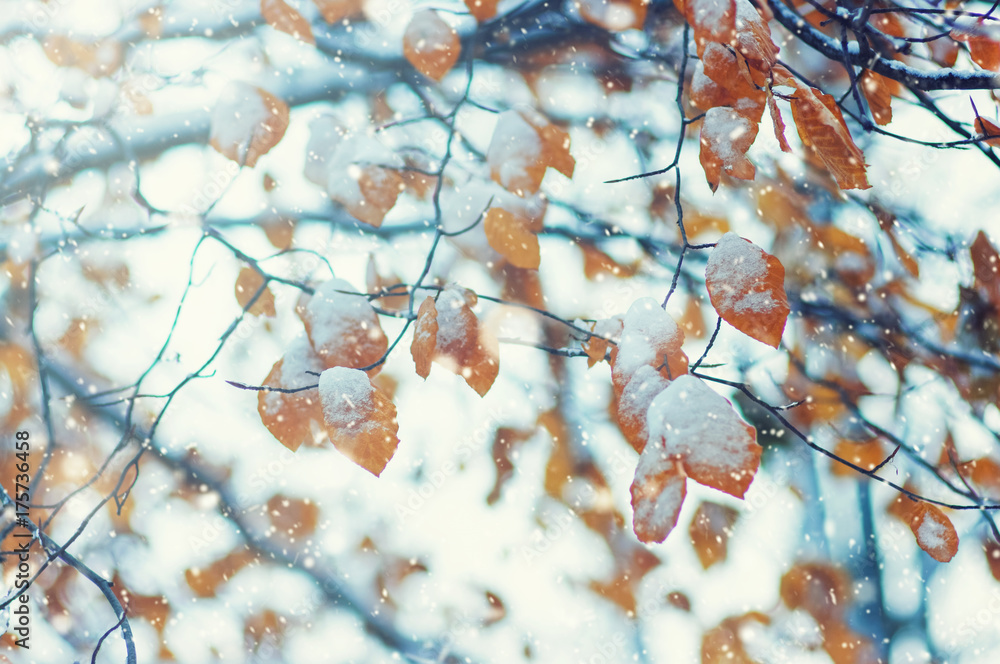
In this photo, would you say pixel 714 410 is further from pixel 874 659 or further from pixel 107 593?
pixel 874 659

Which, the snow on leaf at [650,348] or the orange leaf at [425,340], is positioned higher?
the snow on leaf at [650,348]

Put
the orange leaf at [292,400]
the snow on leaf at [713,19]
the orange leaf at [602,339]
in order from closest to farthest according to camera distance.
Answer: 1. the snow on leaf at [713,19]
2. the orange leaf at [292,400]
3. the orange leaf at [602,339]

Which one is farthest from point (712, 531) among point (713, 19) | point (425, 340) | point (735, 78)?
point (713, 19)

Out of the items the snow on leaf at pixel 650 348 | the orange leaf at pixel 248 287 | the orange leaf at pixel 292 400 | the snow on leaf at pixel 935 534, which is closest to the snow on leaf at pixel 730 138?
the snow on leaf at pixel 650 348

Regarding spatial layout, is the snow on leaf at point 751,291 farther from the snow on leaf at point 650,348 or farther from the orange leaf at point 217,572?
the orange leaf at point 217,572

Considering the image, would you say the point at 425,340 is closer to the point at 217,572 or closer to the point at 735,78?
the point at 735,78

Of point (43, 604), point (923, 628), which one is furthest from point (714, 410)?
point (923, 628)
